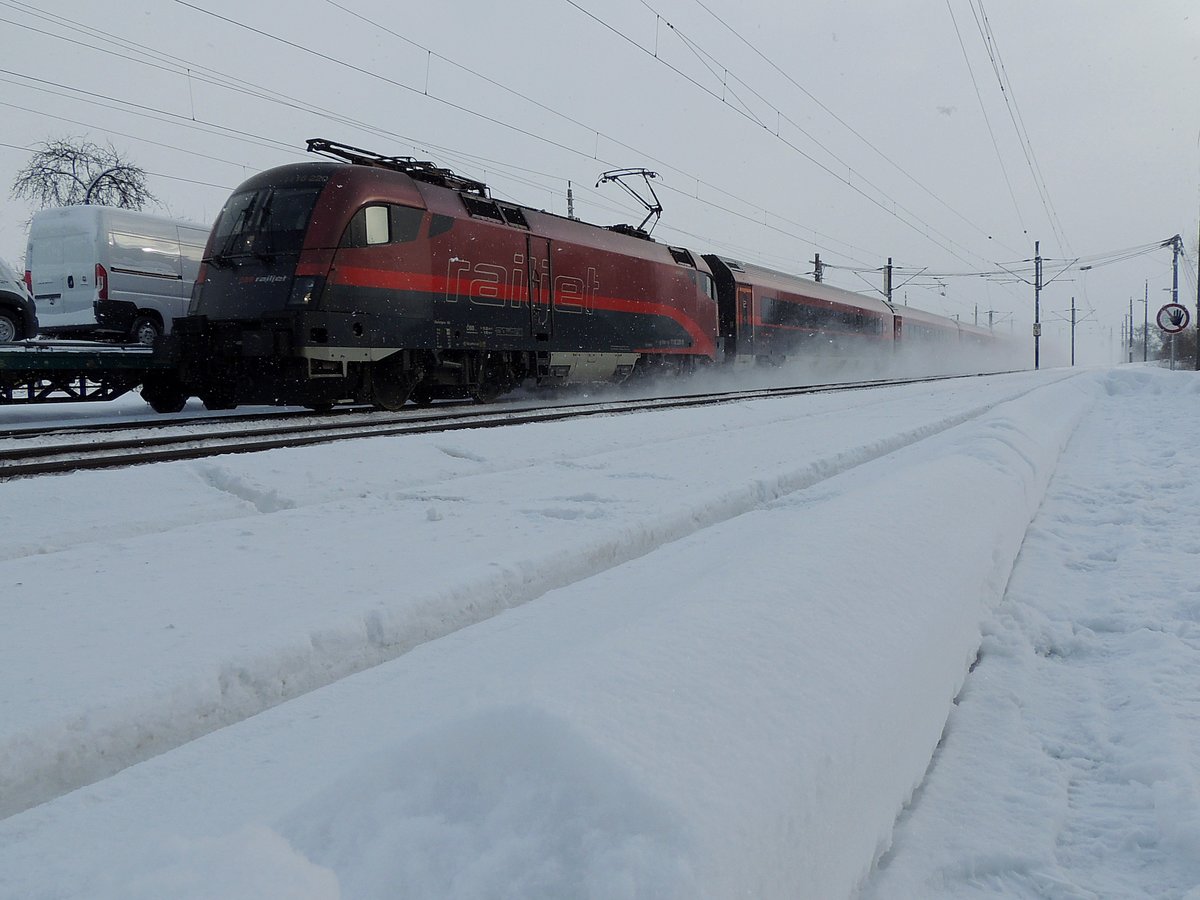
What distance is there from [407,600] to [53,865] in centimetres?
142

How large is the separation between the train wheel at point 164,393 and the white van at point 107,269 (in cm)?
244

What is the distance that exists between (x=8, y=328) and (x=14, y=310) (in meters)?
0.30

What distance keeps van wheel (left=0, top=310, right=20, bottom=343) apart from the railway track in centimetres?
369

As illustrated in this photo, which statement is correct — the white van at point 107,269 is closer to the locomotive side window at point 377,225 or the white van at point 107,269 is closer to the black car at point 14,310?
the black car at point 14,310

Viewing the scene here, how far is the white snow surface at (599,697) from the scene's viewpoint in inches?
45.0

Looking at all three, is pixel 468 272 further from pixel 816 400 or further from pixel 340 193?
pixel 816 400

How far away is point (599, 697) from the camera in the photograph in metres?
1.39

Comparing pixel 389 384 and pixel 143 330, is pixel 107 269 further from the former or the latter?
pixel 389 384

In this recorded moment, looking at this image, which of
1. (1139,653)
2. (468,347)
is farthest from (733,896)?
(468,347)

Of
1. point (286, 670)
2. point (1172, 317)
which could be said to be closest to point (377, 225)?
point (286, 670)

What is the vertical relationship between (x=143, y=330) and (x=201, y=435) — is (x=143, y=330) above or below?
above

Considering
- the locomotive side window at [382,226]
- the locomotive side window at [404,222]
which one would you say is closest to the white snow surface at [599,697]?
the locomotive side window at [382,226]

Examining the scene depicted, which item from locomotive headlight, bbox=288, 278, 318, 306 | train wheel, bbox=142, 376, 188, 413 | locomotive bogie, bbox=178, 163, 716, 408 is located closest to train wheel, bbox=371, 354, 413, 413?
locomotive bogie, bbox=178, 163, 716, 408

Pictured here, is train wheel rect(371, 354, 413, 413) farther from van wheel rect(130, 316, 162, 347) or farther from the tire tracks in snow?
the tire tracks in snow
